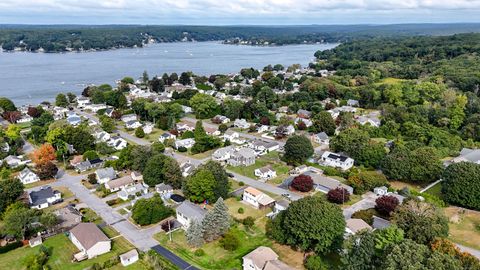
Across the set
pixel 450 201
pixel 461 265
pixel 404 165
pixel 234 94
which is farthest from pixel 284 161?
pixel 234 94

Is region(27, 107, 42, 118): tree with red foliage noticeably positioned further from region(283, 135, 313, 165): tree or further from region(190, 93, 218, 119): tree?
region(283, 135, 313, 165): tree

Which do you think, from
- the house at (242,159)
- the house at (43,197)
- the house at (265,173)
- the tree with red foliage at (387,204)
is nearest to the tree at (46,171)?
the house at (43,197)

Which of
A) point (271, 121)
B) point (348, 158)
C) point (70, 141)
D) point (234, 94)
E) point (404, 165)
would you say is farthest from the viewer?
point (234, 94)

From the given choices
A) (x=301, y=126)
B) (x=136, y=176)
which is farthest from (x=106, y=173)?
(x=301, y=126)

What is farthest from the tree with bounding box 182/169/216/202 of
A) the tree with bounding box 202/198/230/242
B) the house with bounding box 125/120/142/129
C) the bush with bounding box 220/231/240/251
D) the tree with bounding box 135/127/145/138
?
the house with bounding box 125/120/142/129

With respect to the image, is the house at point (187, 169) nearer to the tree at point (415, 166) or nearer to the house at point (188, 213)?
the house at point (188, 213)

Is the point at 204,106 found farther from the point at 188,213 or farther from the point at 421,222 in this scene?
the point at 421,222

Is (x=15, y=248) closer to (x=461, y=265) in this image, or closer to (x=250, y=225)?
(x=250, y=225)
